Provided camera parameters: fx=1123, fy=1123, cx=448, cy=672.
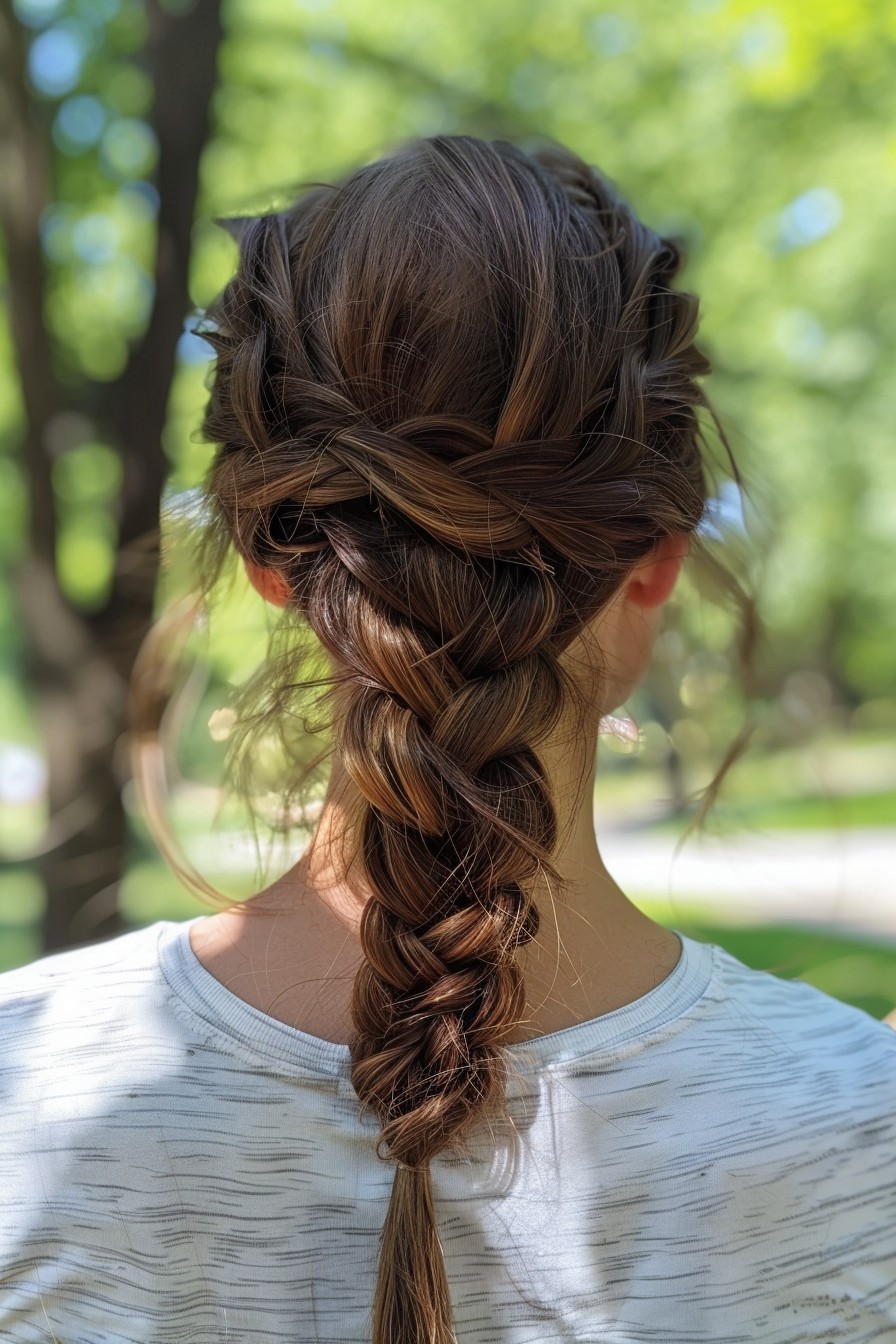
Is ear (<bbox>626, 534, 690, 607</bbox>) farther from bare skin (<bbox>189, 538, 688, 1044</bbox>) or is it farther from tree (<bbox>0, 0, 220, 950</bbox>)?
tree (<bbox>0, 0, 220, 950</bbox>)

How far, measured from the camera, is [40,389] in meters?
2.99

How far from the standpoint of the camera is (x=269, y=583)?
1143 mm

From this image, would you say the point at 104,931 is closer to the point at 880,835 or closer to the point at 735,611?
the point at 735,611

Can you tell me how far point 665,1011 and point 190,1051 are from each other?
0.44 m

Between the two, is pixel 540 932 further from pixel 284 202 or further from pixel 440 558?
pixel 284 202

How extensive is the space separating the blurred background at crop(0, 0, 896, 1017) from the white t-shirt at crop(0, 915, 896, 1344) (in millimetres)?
420

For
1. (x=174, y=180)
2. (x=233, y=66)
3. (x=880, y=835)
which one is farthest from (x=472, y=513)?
(x=880, y=835)

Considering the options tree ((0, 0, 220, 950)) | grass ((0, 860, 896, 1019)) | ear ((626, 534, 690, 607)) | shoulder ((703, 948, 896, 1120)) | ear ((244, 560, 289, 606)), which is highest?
ear ((626, 534, 690, 607))

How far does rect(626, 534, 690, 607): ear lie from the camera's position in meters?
1.13

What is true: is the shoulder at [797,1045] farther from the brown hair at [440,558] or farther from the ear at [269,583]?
the ear at [269,583]

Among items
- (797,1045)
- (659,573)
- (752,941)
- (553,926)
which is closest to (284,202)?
(659,573)

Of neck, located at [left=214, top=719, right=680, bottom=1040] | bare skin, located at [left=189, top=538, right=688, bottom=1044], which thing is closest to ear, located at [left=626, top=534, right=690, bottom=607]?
bare skin, located at [left=189, top=538, right=688, bottom=1044]

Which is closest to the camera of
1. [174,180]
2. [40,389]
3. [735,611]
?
[735,611]

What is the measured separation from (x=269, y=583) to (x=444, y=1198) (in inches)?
23.6
